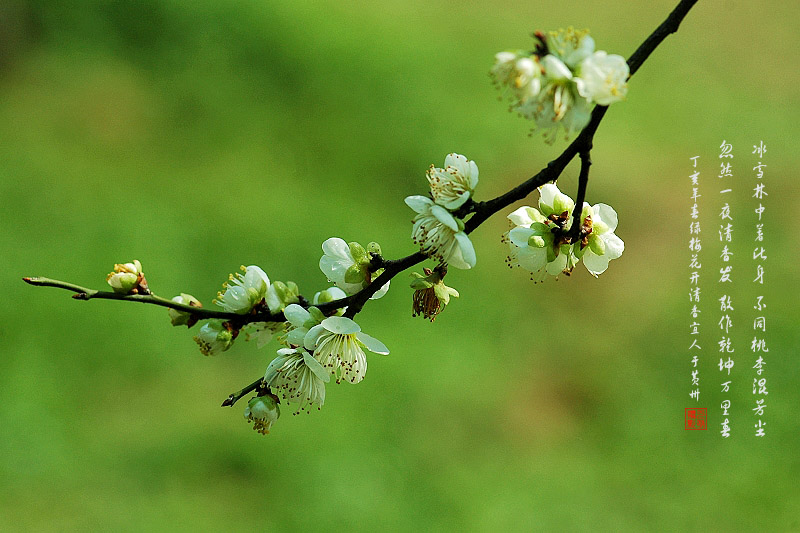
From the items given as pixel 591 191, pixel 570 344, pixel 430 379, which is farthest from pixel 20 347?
pixel 591 191

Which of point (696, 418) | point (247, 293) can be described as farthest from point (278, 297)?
point (696, 418)

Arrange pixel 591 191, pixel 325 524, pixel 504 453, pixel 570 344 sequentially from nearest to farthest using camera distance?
1. pixel 325 524
2. pixel 504 453
3. pixel 570 344
4. pixel 591 191

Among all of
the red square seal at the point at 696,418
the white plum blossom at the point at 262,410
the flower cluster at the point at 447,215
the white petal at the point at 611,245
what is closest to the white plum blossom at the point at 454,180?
the flower cluster at the point at 447,215

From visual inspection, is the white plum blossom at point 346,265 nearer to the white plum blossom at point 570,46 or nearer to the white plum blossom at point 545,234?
the white plum blossom at point 545,234

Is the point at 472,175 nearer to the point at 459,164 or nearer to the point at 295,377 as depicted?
the point at 459,164

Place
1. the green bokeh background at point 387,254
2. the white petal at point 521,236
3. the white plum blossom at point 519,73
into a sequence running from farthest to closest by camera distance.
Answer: the green bokeh background at point 387,254, the white petal at point 521,236, the white plum blossom at point 519,73

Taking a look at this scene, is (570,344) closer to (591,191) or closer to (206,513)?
Answer: (591,191)
